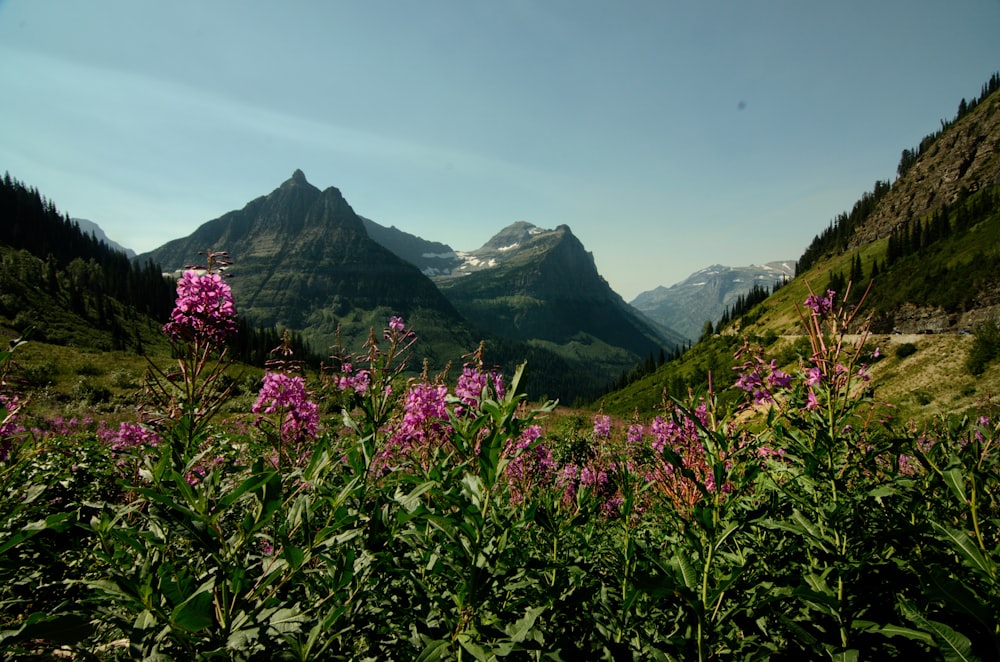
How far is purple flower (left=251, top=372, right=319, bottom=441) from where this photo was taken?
19.2 ft

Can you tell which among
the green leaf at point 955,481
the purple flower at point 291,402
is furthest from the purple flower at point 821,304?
the purple flower at point 291,402

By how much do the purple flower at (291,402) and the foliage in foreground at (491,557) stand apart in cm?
185

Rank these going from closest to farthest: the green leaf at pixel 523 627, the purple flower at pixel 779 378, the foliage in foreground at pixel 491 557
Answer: the foliage in foreground at pixel 491 557, the green leaf at pixel 523 627, the purple flower at pixel 779 378

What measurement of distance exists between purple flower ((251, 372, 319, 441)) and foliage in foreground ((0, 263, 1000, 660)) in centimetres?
185

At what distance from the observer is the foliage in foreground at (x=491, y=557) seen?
6.27 feet

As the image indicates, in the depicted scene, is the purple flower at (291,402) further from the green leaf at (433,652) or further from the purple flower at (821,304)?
the purple flower at (821,304)

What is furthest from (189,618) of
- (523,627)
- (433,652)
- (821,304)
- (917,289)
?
(917,289)

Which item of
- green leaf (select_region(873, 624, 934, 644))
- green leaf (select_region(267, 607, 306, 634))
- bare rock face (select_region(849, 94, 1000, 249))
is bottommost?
green leaf (select_region(267, 607, 306, 634))

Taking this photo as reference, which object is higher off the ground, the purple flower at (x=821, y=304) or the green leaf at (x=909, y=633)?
the purple flower at (x=821, y=304)

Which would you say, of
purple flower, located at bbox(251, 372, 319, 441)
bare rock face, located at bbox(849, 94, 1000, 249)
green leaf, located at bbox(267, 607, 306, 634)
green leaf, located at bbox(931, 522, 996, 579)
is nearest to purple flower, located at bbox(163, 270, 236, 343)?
purple flower, located at bbox(251, 372, 319, 441)

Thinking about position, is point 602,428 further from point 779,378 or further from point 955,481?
point 955,481

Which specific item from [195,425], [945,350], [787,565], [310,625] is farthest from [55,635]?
[945,350]

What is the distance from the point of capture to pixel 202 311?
4031 millimetres

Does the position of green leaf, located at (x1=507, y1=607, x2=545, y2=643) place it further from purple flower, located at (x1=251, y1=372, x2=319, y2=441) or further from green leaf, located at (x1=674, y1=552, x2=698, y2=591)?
purple flower, located at (x1=251, y1=372, x2=319, y2=441)
